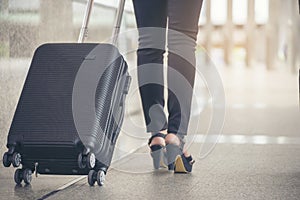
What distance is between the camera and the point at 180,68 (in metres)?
1.84

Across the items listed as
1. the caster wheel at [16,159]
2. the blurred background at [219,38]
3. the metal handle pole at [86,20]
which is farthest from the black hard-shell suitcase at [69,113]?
the blurred background at [219,38]

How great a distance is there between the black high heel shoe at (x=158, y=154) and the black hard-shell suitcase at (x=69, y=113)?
226 mm

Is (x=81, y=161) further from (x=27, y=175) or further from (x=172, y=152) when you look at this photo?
(x=172, y=152)

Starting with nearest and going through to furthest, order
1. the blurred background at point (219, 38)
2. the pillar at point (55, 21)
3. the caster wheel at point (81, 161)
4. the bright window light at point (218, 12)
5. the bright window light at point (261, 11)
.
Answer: the caster wheel at point (81, 161) < the blurred background at point (219, 38) < the pillar at point (55, 21) < the bright window light at point (261, 11) < the bright window light at point (218, 12)

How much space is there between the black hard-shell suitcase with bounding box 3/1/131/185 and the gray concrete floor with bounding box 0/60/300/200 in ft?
0.22

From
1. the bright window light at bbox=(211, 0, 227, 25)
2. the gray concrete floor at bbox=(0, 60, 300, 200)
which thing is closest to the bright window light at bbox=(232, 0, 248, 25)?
the bright window light at bbox=(211, 0, 227, 25)

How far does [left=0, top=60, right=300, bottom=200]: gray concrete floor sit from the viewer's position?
61.0 inches

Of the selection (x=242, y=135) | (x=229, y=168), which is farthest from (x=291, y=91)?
(x=229, y=168)

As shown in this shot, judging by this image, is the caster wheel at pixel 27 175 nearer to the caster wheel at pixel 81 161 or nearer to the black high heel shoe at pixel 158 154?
the caster wheel at pixel 81 161

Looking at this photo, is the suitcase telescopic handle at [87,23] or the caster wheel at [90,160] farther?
the suitcase telescopic handle at [87,23]

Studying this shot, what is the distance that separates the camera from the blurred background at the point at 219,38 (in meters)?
2.02

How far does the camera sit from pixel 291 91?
5.82 meters

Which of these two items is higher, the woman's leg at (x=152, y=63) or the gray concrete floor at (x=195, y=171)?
the woman's leg at (x=152, y=63)

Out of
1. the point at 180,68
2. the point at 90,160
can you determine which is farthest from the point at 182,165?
the point at 90,160
